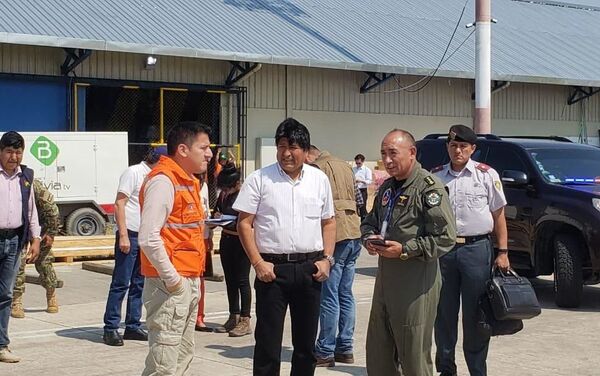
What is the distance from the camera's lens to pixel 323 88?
79.8 feet

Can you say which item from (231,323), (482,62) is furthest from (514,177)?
(482,62)

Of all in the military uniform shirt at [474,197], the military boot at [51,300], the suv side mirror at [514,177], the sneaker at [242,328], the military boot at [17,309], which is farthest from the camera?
the suv side mirror at [514,177]

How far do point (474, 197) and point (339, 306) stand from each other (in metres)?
1.73

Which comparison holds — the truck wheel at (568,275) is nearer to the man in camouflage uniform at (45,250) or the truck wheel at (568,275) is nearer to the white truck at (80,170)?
the man in camouflage uniform at (45,250)

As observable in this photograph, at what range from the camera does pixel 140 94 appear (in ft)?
71.4

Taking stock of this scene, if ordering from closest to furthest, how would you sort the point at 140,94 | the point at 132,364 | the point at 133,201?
the point at 132,364 < the point at 133,201 < the point at 140,94

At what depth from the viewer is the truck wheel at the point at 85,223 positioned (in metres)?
18.6

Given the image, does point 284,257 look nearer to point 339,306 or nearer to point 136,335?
point 339,306

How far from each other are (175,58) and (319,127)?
4.02 meters

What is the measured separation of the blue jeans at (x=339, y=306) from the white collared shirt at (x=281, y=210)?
1.72m

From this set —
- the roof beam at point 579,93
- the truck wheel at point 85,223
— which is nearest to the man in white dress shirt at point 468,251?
the truck wheel at point 85,223

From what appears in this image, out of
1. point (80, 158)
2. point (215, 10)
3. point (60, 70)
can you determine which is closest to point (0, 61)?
point (60, 70)

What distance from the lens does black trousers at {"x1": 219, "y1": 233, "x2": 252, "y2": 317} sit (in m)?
10.0

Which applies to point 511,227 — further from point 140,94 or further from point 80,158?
point 140,94
